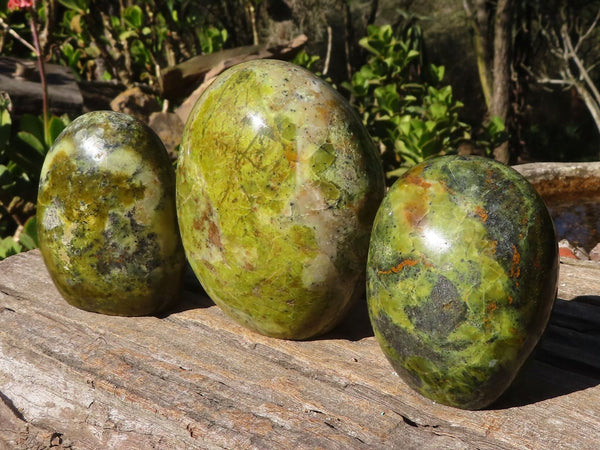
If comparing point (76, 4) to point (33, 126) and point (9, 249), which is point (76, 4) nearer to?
point (33, 126)

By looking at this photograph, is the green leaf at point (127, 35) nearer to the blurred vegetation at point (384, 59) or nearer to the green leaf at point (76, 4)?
the blurred vegetation at point (384, 59)

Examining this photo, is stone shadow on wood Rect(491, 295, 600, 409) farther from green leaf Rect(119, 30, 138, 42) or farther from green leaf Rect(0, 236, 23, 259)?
green leaf Rect(119, 30, 138, 42)

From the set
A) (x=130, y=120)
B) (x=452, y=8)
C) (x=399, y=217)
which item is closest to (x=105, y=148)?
(x=130, y=120)

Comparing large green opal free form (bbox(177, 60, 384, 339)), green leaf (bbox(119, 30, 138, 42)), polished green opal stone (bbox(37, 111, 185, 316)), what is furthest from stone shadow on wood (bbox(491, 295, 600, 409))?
green leaf (bbox(119, 30, 138, 42))

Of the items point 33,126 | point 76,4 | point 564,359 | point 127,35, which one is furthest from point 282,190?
point 127,35

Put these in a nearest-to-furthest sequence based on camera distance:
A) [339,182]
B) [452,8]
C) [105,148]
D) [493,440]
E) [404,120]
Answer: [493,440]
[339,182]
[105,148]
[404,120]
[452,8]

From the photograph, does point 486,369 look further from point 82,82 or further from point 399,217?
point 82,82

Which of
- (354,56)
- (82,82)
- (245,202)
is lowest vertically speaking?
(354,56)
